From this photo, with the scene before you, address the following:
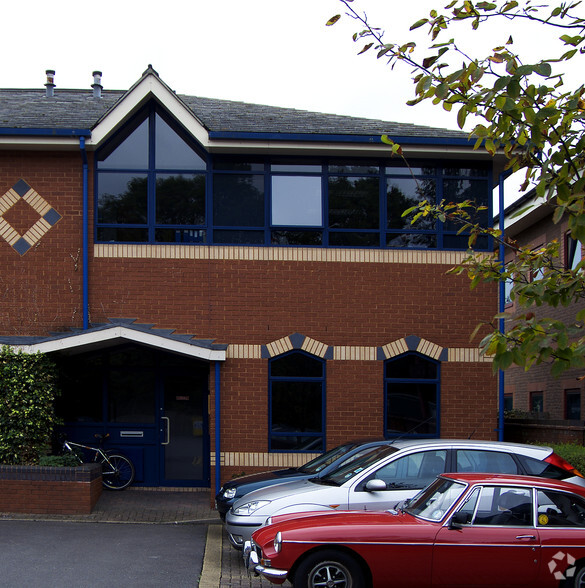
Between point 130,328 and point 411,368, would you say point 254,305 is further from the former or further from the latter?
point 411,368

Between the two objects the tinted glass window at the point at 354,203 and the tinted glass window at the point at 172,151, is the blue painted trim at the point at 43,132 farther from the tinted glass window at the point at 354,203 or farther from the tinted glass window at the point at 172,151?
the tinted glass window at the point at 354,203

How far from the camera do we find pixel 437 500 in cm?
735

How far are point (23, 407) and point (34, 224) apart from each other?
10.9ft

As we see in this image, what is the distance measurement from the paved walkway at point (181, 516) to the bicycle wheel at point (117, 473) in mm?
197

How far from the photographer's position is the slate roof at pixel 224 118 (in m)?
13.9

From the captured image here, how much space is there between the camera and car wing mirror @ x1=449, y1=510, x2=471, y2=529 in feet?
→ 22.8

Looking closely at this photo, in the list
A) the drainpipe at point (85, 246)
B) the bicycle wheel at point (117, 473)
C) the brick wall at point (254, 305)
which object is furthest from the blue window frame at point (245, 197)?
the bicycle wheel at point (117, 473)

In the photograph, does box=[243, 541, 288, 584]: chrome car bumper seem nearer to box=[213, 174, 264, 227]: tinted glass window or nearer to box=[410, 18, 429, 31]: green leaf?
box=[410, 18, 429, 31]: green leaf

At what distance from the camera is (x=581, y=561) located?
693 centimetres

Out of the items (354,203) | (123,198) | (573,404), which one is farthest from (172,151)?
(573,404)

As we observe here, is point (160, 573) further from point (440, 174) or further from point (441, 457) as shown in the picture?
point (440, 174)

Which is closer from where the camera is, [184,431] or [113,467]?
[113,467]

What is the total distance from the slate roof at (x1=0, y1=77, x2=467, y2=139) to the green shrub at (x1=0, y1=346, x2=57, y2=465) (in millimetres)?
4005

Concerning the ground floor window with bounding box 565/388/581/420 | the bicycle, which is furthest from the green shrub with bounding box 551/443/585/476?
the bicycle
